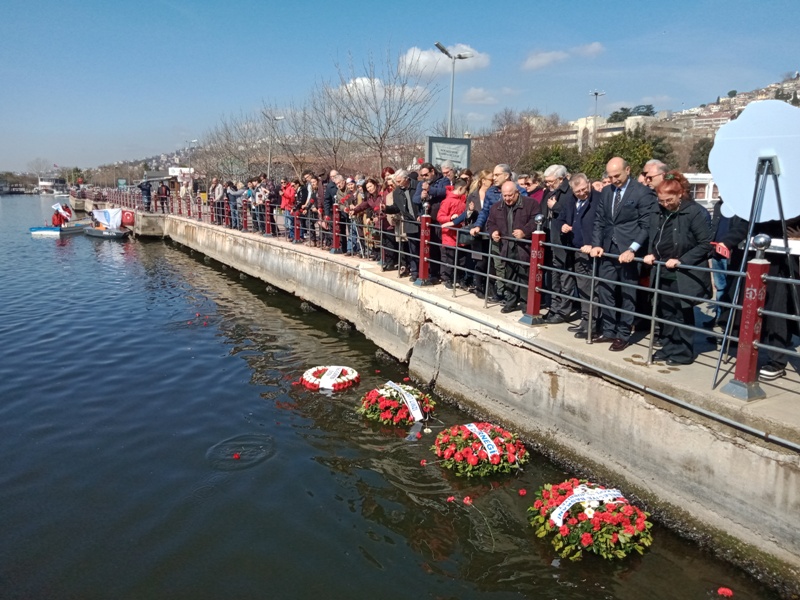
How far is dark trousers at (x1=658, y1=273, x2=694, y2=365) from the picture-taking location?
584 cm

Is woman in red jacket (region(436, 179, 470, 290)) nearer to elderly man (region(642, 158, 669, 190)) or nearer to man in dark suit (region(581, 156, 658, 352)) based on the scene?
man in dark suit (region(581, 156, 658, 352))

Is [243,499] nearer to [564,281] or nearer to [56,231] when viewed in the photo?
[564,281]

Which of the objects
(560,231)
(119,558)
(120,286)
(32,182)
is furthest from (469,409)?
(32,182)

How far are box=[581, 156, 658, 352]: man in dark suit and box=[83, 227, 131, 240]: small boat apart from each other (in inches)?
1212

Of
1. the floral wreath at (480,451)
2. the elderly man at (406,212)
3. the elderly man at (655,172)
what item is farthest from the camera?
the elderly man at (406,212)

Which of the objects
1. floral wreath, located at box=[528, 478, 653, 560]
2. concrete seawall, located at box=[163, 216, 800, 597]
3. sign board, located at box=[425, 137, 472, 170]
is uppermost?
sign board, located at box=[425, 137, 472, 170]

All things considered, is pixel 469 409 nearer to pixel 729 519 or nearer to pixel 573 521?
pixel 573 521

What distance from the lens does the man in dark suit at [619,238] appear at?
614 cm

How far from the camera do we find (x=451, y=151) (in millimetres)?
14414

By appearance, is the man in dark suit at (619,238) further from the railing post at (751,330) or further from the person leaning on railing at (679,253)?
the railing post at (751,330)

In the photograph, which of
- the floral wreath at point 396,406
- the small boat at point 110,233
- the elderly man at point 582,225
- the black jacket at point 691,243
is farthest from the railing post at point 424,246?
the small boat at point 110,233

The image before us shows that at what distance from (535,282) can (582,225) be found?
2.96 feet

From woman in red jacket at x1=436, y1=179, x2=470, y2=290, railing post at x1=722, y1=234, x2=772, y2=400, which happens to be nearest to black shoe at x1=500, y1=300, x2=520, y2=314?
woman in red jacket at x1=436, y1=179, x2=470, y2=290

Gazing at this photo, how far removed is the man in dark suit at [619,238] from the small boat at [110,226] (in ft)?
101
